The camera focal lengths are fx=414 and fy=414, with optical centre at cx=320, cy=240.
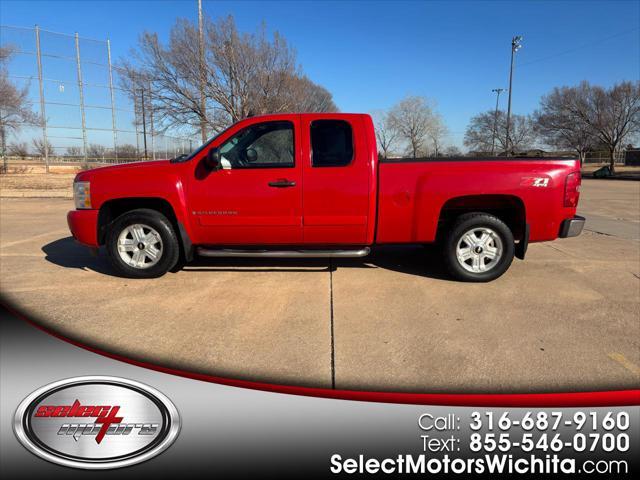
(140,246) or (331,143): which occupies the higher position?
(331,143)

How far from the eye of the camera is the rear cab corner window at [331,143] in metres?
4.66

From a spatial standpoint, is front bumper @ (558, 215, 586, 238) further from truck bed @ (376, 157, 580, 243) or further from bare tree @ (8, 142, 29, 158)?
bare tree @ (8, 142, 29, 158)

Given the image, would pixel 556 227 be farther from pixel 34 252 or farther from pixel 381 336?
pixel 34 252

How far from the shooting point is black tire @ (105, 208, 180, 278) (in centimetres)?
477

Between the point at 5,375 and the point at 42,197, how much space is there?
14.5 metres

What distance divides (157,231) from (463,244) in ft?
11.7

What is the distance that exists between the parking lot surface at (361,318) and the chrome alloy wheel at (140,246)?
25cm

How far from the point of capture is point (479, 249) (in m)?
4.83

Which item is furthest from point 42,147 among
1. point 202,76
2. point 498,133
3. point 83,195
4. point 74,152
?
point 498,133

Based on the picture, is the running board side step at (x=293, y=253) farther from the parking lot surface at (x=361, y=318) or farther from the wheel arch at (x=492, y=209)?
the wheel arch at (x=492, y=209)

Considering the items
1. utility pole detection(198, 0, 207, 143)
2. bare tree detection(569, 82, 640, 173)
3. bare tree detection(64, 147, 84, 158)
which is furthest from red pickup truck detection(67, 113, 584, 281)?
bare tree detection(569, 82, 640, 173)

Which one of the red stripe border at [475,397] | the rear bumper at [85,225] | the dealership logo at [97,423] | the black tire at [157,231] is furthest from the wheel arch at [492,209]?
the rear bumper at [85,225]

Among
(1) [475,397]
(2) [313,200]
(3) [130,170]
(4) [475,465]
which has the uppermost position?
(3) [130,170]

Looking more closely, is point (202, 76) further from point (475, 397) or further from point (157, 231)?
point (475, 397)
